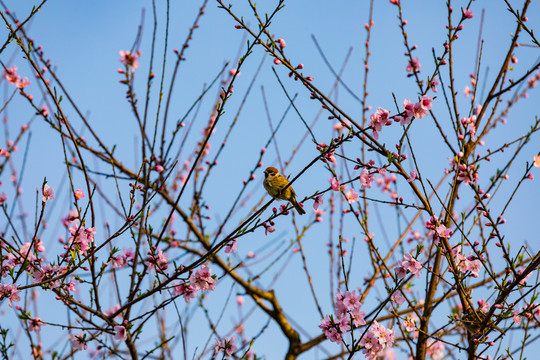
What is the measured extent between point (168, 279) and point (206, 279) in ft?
1.11

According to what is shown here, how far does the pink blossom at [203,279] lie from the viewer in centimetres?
365

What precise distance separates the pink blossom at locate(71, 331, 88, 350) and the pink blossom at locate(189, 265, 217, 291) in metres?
1.06

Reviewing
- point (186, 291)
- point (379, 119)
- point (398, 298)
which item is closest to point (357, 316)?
point (398, 298)

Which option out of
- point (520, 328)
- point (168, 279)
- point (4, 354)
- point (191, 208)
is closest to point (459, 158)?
point (520, 328)

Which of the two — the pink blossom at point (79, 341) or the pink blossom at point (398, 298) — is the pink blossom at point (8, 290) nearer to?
the pink blossom at point (79, 341)

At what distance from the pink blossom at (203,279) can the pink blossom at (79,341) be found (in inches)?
41.6

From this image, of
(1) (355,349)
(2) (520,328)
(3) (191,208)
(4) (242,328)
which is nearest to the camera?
(1) (355,349)

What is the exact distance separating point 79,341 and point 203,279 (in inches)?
46.5

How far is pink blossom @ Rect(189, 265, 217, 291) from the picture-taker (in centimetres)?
365

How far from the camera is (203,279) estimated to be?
366 centimetres

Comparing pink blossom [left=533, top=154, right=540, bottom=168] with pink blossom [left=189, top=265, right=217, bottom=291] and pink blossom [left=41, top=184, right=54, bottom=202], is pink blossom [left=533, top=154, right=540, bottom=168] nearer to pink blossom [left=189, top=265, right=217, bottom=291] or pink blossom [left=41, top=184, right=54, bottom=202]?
pink blossom [left=189, top=265, right=217, bottom=291]

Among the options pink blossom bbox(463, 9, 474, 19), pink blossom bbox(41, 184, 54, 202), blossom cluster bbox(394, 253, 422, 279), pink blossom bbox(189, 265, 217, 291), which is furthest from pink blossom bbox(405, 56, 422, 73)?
pink blossom bbox(41, 184, 54, 202)

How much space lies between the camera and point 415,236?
23.3 ft

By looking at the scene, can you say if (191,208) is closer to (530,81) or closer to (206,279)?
(206,279)
